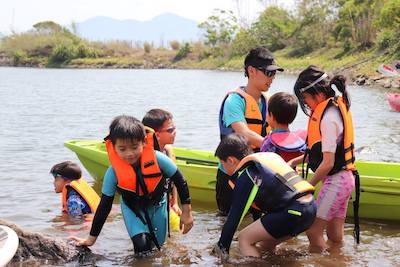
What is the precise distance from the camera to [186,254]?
17.6 ft

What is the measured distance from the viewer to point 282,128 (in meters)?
5.25

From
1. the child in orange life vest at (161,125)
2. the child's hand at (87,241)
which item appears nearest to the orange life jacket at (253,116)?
the child in orange life vest at (161,125)

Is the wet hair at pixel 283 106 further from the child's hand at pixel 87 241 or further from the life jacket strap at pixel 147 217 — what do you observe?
the child's hand at pixel 87 241

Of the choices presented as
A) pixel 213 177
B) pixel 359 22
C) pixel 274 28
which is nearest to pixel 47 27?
pixel 274 28

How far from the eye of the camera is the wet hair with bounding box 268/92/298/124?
5133 mm

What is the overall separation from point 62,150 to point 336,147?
30.9ft

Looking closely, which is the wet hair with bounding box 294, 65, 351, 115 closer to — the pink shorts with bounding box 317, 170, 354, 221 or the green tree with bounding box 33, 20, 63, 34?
the pink shorts with bounding box 317, 170, 354, 221

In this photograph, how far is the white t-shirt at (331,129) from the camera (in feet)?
14.9

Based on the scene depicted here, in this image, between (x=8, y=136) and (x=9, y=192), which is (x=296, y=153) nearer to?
(x=9, y=192)

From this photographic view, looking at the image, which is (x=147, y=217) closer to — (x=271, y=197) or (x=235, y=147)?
(x=235, y=147)

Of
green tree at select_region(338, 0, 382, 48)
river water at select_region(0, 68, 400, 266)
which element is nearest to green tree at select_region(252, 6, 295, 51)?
green tree at select_region(338, 0, 382, 48)

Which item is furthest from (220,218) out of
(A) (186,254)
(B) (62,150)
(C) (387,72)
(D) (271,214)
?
(C) (387,72)

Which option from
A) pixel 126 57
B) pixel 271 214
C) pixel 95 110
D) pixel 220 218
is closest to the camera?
pixel 271 214

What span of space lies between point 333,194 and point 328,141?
17.3 inches
